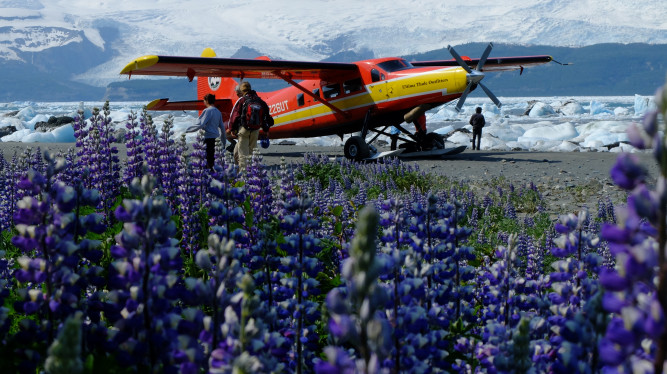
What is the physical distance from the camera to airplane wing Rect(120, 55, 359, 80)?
666 inches

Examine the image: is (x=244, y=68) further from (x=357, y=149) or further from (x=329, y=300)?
(x=329, y=300)

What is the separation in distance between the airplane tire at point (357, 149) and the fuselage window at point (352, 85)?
4.98ft

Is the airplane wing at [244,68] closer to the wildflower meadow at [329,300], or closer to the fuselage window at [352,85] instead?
the fuselage window at [352,85]

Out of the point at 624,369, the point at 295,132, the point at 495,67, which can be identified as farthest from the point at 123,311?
the point at 495,67

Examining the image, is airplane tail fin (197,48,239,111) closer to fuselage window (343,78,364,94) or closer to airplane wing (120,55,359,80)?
airplane wing (120,55,359,80)

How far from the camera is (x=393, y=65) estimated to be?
17.8 metres

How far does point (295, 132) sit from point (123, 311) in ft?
61.1

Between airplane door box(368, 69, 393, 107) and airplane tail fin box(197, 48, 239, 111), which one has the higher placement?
airplane tail fin box(197, 48, 239, 111)

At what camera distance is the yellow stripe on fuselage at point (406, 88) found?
16.4 metres

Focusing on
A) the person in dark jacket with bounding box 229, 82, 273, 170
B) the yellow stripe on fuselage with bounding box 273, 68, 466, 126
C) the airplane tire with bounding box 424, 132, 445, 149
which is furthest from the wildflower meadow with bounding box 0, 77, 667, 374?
the airplane tire with bounding box 424, 132, 445, 149

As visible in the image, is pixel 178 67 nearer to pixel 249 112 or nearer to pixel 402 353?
pixel 249 112

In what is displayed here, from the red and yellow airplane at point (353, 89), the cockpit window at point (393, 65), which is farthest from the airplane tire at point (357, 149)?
the cockpit window at point (393, 65)

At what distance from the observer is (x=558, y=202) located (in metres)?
10.6

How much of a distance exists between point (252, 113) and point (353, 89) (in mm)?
6912
